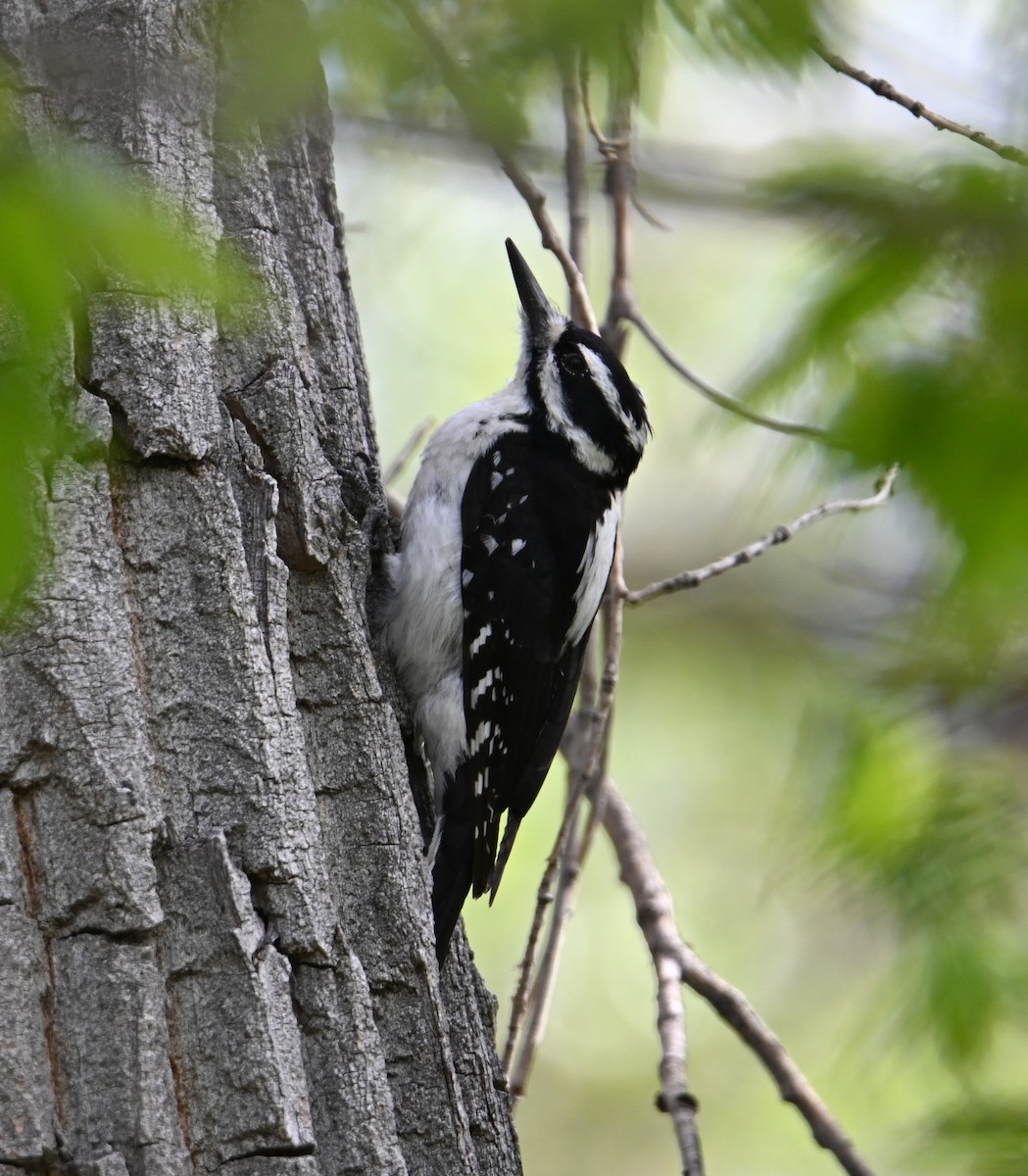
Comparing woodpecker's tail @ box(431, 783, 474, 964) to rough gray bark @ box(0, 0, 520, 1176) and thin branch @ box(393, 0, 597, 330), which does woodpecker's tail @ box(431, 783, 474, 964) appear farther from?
thin branch @ box(393, 0, 597, 330)

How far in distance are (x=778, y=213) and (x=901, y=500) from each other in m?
0.29

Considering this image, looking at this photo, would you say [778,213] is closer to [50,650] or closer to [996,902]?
[50,650]

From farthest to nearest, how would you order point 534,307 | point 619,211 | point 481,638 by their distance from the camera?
point 534,307 → point 481,638 → point 619,211

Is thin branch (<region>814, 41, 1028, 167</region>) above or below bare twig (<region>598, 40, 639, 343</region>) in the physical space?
below

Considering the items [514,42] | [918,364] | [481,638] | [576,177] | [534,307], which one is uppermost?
[534,307]

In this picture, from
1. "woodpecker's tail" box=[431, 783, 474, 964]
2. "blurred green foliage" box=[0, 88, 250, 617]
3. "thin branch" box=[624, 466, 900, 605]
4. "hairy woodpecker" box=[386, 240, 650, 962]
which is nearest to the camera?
"blurred green foliage" box=[0, 88, 250, 617]

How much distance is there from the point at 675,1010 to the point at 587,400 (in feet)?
5.23

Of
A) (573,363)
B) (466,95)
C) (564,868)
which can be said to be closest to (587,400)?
(573,363)

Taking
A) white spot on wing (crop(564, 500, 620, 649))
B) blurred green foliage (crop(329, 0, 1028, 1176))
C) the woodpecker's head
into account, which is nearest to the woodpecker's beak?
the woodpecker's head

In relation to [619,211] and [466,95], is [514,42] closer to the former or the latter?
[466,95]

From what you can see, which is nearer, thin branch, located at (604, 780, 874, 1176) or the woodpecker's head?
thin branch, located at (604, 780, 874, 1176)

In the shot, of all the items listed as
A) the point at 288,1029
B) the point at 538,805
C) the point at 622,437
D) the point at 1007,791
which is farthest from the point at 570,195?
the point at 538,805

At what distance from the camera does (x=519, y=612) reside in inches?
122

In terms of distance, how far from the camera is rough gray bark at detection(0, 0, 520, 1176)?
1.64 meters
